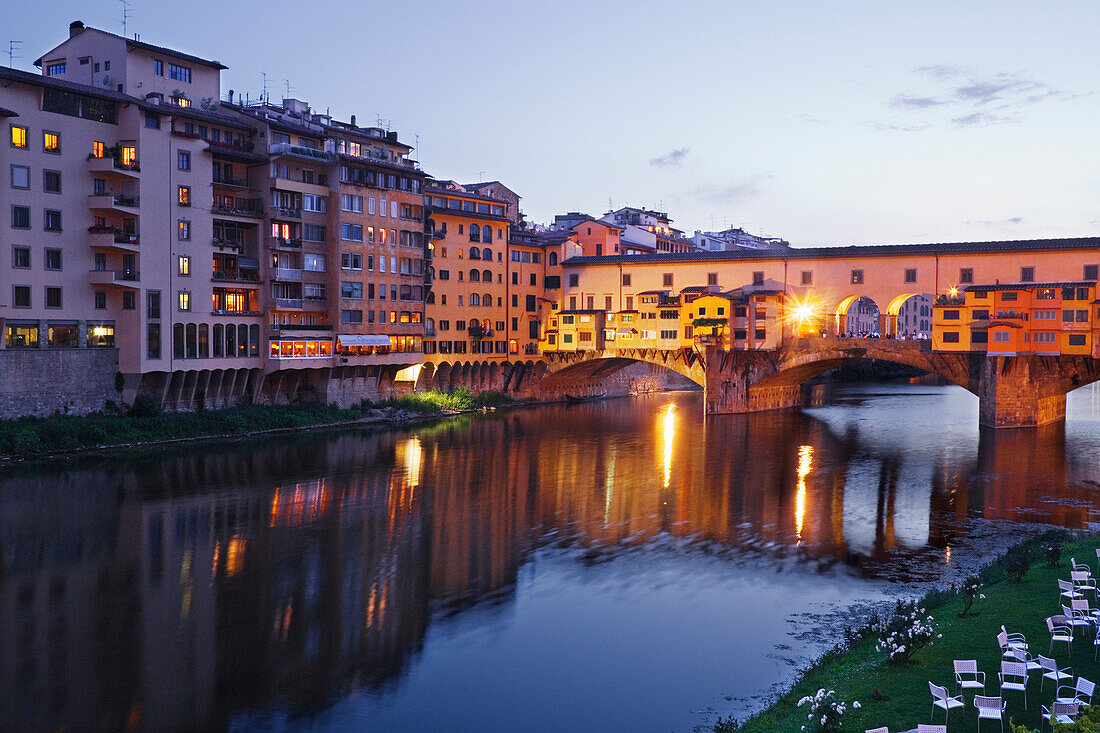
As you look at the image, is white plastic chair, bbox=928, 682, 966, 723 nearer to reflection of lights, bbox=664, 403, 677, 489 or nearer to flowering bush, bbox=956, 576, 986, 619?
flowering bush, bbox=956, 576, 986, 619

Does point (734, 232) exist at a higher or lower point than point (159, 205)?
higher

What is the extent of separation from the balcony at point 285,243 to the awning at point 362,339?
5.52m

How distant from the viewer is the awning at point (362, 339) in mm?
50969

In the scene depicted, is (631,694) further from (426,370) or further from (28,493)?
(426,370)

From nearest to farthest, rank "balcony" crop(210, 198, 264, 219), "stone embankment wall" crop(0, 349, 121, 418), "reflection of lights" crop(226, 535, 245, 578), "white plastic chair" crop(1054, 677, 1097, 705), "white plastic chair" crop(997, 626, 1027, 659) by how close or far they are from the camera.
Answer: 1. "white plastic chair" crop(1054, 677, 1097, 705)
2. "white plastic chair" crop(997, 626, 1027, 659)
3. "reflection of lights" crop(226, 535, 245, 578)
4. "stone embankment wall" crop(0, 349, 121, 418)
5. "balcony" crop(210, 198, 264, 219)

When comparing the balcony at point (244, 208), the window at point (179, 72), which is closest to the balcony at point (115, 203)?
the balcony at point (244, 208)

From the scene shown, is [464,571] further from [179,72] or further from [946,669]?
[179,72]

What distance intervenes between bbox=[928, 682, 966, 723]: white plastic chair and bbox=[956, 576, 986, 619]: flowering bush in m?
5.14

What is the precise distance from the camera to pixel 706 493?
34.2 metres

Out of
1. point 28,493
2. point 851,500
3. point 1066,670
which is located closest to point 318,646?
point 1066,670

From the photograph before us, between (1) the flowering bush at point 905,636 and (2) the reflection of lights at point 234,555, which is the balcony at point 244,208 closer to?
(2) the reflection of lights at point 234,555

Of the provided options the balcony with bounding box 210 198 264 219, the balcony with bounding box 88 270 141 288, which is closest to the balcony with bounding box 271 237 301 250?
the balcony with bounding box 210 198 264 219

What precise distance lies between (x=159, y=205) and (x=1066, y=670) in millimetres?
40118

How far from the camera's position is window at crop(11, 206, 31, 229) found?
3759cm
